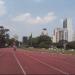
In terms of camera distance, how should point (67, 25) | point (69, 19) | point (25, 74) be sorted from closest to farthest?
1. point (25, 74)
2. point (69, 19)
3. point (67, 25)

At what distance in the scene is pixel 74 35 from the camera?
574 ft

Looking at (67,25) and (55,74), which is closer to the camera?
(55,74)

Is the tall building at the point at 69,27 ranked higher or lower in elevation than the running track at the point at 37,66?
higher

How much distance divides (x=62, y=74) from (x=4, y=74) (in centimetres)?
335

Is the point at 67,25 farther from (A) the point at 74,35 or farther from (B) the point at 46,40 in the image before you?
(B) the point at 46,40

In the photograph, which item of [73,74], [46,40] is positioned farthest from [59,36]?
[73,74]

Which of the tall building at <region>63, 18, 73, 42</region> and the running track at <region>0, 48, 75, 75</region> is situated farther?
the tall building at <region>63, 18, 73, 42</region>

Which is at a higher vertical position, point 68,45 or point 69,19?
point 69,19

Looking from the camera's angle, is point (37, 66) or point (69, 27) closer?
point (37, 66)

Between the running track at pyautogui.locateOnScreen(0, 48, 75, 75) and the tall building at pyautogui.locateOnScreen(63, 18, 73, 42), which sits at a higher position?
the tall building at pyautogui.locateOnScreen(63, 18, 73, 42)

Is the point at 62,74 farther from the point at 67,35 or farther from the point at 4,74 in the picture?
the point at 67,35

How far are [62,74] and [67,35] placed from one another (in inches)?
6374

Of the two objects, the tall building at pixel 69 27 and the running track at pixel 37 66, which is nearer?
the running track at pixel 37 66

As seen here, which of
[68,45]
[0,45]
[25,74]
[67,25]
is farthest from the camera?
[0,45]
